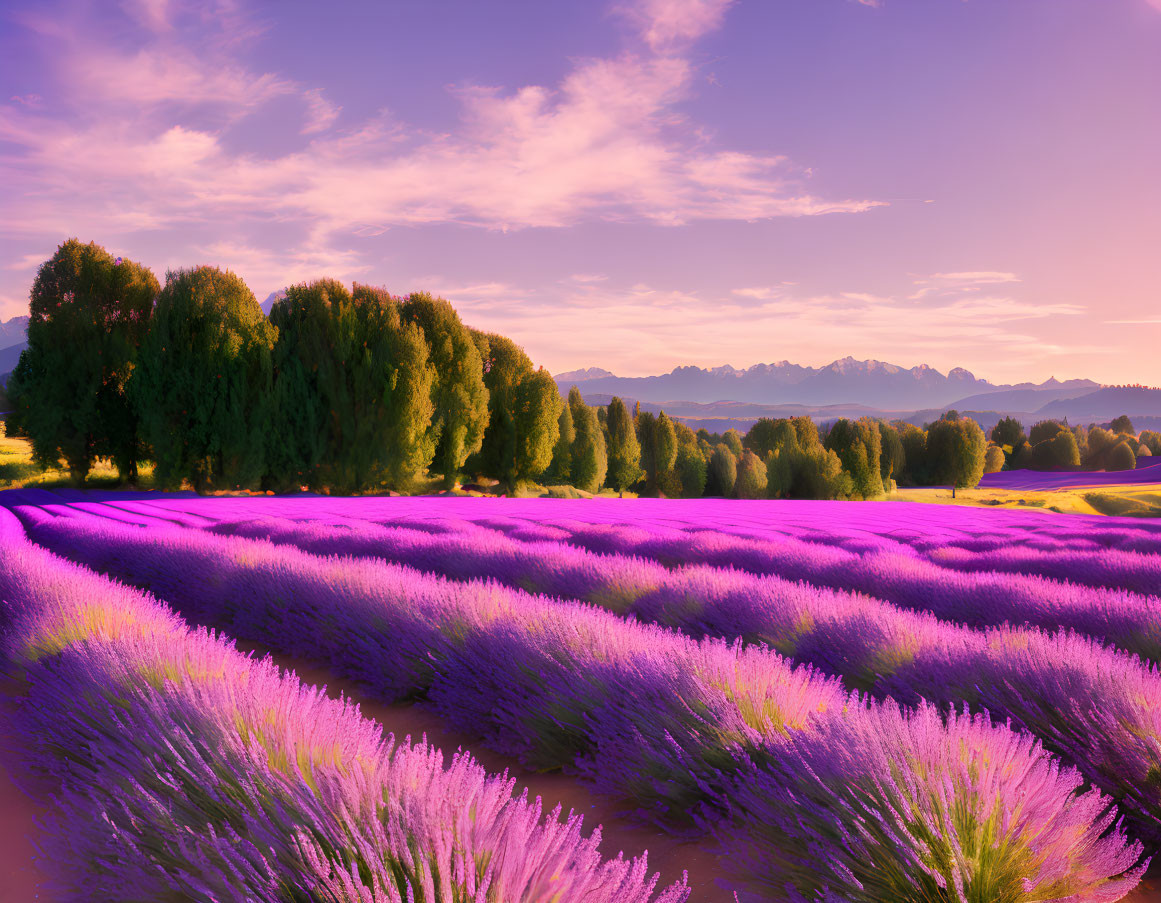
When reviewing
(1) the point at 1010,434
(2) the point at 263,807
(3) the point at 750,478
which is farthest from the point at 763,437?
(2) the point at 263,807

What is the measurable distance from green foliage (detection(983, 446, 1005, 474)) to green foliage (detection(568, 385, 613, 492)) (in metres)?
63.3

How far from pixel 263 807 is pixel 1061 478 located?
9214cm

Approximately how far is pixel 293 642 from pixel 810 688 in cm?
270

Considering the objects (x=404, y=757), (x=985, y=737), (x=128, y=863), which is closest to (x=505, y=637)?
(x=404, y=757)

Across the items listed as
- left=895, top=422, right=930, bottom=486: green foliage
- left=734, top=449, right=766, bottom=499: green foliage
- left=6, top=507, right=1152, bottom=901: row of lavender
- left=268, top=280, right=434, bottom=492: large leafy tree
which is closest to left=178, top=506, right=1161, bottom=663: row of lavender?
left=6, top=507, right=1152, bottom=901: row of lavender

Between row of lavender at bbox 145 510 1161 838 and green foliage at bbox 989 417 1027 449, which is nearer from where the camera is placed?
row of lavender at bbox 145 510 1161 838

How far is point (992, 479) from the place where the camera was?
75.7 metres

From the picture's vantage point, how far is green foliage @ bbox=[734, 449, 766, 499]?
5619 centimetres

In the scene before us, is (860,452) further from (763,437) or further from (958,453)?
(958,453)

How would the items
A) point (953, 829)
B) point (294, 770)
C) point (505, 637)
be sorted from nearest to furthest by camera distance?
1. point (953, 829)
2. point (294, 770)
3. point (505, 637)

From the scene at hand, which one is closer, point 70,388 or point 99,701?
point 99,701

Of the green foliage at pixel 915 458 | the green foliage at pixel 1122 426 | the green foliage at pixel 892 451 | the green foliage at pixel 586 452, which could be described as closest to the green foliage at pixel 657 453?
the green foliage at pixel 586 452

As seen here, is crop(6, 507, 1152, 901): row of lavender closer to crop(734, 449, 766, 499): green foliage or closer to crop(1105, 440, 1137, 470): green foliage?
crop(734, 449, 766, 499): green foliage

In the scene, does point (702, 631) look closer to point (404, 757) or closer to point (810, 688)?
point (810, 688)
